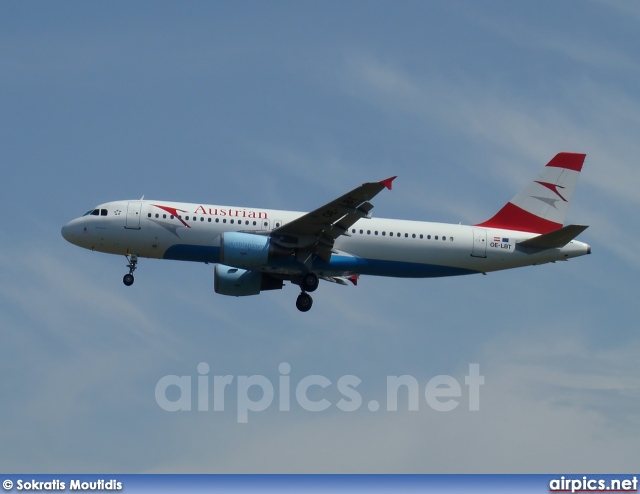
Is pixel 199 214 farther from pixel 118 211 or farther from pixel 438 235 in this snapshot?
pixel 438 235

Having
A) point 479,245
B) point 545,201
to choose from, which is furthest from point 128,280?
point 545,201

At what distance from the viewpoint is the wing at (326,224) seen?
159ft

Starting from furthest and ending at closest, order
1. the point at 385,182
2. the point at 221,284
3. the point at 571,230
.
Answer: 1. the point at 221,284
2. the point at 571,230
3. the point at 385,182

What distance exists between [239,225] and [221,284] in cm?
477

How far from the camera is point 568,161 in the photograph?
2251 inches

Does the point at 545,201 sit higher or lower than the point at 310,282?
higher

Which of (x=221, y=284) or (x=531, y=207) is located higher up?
(x=531, y=207)

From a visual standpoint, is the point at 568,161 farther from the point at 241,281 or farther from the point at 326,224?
the point at 241,281

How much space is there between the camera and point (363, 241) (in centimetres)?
5206

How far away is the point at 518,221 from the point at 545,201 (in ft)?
6.46

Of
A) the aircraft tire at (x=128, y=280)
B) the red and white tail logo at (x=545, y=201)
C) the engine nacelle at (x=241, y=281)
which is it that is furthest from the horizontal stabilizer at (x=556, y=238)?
the aircraft tire at (x=128, y=280)

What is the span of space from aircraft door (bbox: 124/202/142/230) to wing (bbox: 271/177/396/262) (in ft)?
19.1

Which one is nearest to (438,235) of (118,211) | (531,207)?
(531,207)

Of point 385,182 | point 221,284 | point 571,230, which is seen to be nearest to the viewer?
point 385,182
